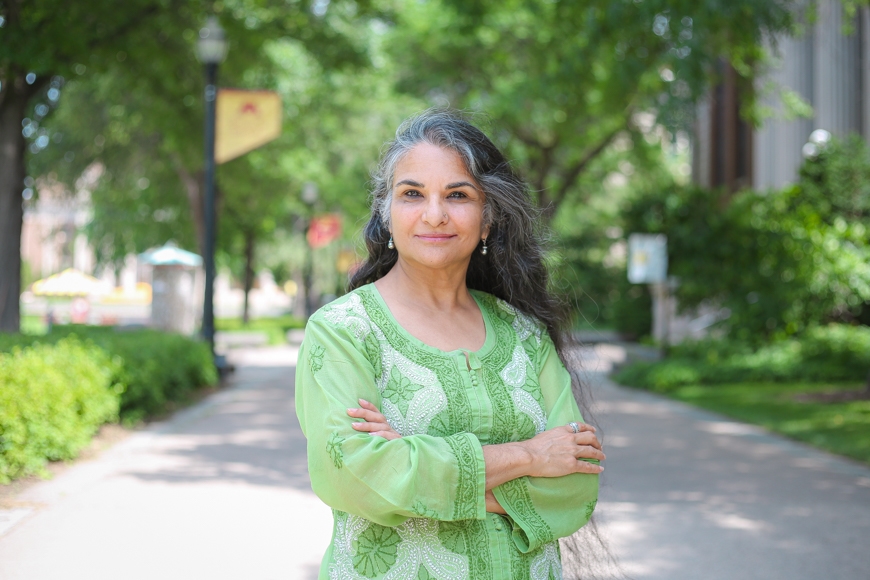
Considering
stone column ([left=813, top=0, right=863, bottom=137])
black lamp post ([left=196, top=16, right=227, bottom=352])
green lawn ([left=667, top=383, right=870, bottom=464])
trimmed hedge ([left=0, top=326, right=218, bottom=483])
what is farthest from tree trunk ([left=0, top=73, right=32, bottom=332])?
stone column ([left=813, top=0, right=863, bottom=137])

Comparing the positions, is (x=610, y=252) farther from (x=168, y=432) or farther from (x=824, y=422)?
(x=168, y=432)

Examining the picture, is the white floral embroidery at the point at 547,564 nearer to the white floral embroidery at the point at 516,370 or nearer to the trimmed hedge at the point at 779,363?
the white floral embroidery at the point at 516,370

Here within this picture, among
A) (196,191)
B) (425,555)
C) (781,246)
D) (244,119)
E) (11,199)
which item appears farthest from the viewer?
(196,191)

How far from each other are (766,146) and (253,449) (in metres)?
18.0

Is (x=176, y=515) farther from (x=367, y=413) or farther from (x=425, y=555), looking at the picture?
(x=367, y=413)

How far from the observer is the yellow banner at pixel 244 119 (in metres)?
13.5

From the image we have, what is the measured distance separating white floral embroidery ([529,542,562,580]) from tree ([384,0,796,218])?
1100 mm

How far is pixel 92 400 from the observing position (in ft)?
26.7

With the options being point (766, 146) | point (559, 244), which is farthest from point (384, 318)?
point (766, 146)

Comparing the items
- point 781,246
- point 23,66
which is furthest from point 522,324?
point 781,246

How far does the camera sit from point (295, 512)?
6.29 meters

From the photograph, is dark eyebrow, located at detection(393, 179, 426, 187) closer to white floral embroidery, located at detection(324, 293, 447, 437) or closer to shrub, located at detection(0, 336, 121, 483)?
white floral embroidery, located at detection(324, 293, 447, 437)

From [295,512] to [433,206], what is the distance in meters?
4.35

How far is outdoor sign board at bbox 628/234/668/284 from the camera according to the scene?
16906 millimetres
